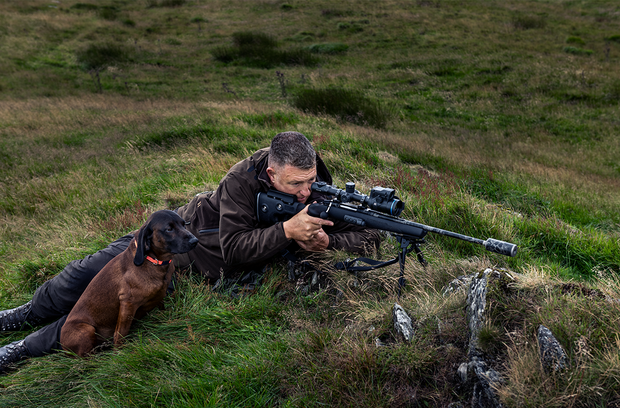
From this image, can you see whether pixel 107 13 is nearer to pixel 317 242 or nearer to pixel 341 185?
pixel 341 185

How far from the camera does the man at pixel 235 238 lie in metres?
3.25

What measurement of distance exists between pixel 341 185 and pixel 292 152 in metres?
3.24

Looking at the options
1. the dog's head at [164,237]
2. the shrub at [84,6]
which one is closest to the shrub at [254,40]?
the shrub at [84,6]

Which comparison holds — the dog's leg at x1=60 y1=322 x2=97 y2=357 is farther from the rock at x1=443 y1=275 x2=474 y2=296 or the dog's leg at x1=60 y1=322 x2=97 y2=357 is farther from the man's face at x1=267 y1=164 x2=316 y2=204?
the rock at x1=443 y1=275 x2=474 y2=296

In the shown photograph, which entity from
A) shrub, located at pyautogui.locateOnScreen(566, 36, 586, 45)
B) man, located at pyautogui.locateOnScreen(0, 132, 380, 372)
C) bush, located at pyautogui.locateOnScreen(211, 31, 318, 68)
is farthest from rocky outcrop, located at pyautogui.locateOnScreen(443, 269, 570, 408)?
shrub, located at pyautogui.locateOnScreen(566, 36, 586, 45)

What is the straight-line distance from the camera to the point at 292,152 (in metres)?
3.30

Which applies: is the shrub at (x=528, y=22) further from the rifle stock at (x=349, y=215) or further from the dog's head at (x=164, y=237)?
the dog's head at (x=164, y=237)

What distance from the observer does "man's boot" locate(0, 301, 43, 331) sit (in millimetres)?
3604

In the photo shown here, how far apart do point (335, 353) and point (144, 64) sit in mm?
27126

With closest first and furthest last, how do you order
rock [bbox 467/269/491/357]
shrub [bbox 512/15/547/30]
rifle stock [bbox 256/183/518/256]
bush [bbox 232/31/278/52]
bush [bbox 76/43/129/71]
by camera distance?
rock [bbox 467/269/491/357] → rifle stock [bbox 256/183/518/256] → bush [bbox 76/43/129/71] → bush [bbox 232/31/278/52] → shrub [bbox 512/15/547/30]

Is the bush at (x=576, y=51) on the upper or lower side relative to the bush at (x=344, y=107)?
upper

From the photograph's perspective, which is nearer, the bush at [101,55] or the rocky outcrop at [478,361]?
the rocky outcrop at [478,361]

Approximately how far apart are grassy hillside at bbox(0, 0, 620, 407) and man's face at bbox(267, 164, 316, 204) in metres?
0.78

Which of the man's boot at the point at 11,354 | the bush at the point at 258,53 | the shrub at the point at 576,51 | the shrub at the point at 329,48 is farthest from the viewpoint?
the shrub at the point at 329,48
